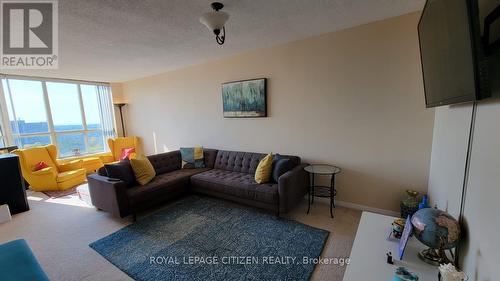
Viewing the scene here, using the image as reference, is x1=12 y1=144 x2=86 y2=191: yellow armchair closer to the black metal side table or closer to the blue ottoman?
the blue ottoman

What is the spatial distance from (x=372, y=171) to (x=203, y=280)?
95.1 inches

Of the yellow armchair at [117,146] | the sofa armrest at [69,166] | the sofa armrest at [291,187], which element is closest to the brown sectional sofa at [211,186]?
the sofa armrest at [291,187]

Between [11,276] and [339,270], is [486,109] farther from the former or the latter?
[11,276]

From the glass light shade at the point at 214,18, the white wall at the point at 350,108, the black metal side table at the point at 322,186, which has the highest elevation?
the glass light shade at the point at 214,18

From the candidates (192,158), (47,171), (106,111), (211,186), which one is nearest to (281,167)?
(211,186)

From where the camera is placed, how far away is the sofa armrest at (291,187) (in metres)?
2.63

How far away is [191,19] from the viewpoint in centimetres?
230

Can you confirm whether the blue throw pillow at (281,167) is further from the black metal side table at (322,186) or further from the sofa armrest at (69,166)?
the sofa armrest at (69,166)

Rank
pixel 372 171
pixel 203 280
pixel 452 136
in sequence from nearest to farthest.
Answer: pixel 452 136
pixel 203 280
pixel 372 171

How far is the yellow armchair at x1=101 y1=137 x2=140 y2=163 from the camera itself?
18.0 ft

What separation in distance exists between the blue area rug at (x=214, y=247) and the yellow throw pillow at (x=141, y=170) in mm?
574

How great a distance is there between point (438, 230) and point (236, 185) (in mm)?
2289

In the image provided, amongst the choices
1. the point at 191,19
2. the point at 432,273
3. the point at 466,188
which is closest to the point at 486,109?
the point at 466,188

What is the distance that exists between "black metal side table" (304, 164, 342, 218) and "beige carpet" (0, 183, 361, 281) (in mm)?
170
